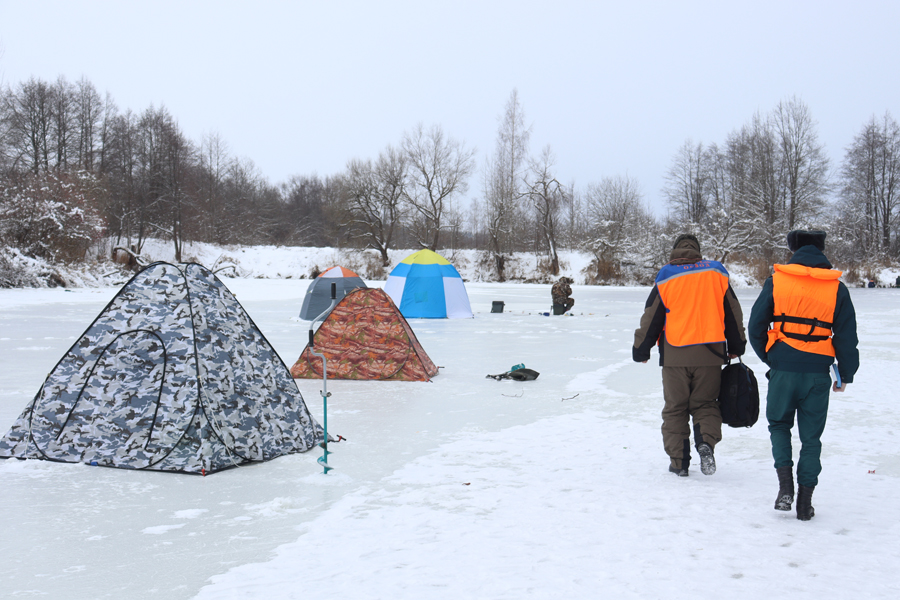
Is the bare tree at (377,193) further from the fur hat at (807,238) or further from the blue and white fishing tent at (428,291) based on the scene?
the fur hat at (807,238)

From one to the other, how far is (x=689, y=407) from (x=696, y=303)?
810 mm

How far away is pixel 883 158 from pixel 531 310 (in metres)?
46.3

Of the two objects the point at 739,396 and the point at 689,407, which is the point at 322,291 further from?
the point at 739,396

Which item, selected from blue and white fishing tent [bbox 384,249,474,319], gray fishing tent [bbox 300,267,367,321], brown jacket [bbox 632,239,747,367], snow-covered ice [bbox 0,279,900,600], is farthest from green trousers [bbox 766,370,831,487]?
blue and white fishing tent [bbox 384,249,474,319]

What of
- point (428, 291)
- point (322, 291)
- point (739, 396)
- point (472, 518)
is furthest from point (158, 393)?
point (428, 291)

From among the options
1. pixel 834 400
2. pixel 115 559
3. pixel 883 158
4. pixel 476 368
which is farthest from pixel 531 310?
pixel 883 158

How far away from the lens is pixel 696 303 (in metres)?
4.79

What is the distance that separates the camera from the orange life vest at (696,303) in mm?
4742

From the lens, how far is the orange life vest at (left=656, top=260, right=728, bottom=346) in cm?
474

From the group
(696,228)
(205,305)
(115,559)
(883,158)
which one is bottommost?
(115,559)

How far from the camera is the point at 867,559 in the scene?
344cm

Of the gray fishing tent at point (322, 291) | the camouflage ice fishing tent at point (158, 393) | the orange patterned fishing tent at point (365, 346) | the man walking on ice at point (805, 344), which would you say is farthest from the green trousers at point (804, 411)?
the gray fishing tent at point (322, 291)

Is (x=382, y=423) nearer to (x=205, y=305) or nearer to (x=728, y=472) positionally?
(x=205, y=305)

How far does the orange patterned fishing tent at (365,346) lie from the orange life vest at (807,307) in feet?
19.3
